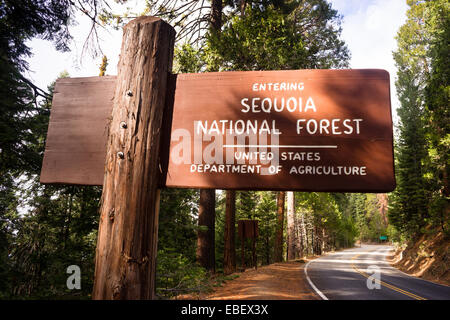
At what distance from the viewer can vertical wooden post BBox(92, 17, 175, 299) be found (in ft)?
4.69

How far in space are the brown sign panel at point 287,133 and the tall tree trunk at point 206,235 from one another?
31.3 feet

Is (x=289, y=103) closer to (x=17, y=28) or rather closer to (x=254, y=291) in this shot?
(x=17, y=28)

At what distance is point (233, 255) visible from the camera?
556 inches

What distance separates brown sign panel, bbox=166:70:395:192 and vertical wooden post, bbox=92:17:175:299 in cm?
15

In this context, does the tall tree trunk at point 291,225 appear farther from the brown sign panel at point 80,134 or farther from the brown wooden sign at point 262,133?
the brown sign panel at point 80,134

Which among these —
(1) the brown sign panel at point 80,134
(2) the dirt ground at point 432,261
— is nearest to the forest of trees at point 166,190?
(2) the dirt ground at point 432,261

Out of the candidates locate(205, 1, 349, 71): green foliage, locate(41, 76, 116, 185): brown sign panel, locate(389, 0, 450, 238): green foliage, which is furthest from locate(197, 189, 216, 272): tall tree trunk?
locate(389, 0, 450, 238): green foliage

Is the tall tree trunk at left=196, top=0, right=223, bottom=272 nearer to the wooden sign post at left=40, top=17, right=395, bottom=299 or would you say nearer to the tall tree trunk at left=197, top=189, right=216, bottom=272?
the tall tree trunk at left=197, top=189, right=216, bottom=272

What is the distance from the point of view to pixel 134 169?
4.94 ft

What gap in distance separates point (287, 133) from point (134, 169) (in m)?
0.88

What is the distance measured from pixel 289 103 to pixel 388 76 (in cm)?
56

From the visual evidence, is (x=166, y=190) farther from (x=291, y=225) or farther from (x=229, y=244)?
(x=291, y=225)

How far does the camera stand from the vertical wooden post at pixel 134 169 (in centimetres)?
143
